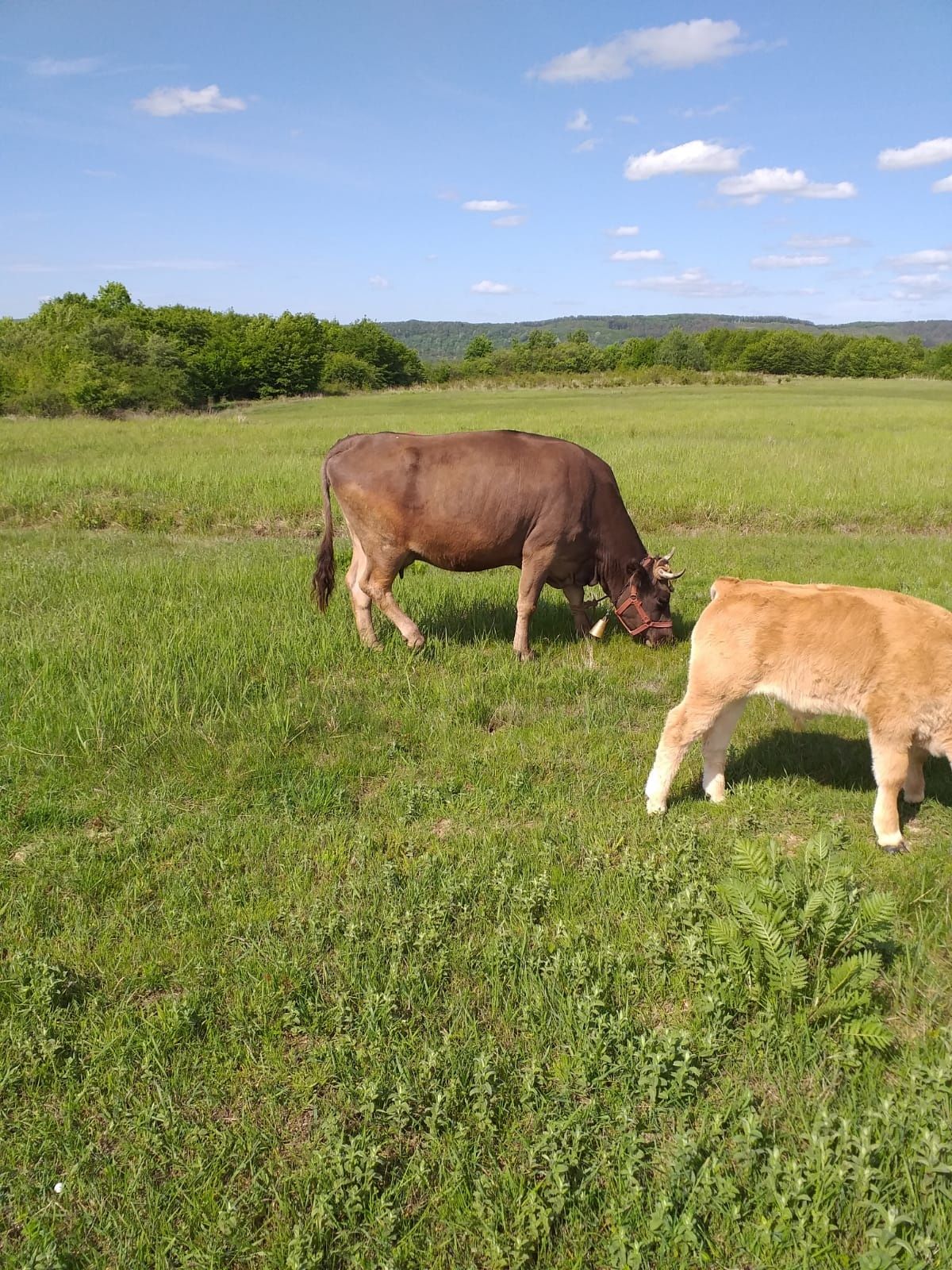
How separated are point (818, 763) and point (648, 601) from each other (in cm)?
289

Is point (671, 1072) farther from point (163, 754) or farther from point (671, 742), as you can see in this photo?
point (163, 754)

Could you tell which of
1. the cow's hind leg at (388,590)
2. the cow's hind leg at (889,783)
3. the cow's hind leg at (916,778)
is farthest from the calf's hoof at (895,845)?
the cow's hind leg at (388,590)

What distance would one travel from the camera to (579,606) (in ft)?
28.8

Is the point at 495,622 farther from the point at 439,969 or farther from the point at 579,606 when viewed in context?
the point at 439,969

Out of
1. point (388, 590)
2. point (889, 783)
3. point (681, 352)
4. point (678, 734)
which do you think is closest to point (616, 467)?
point (388, 590)

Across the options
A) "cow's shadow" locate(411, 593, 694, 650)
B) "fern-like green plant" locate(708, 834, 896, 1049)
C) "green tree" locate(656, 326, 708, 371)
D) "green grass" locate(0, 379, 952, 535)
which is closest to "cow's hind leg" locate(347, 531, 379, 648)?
"cow's shadow" locate(411, 593, 694, 650)

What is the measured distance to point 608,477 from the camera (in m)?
8.55

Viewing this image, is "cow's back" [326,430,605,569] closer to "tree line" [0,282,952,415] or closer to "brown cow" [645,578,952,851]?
"brown cow" [645,578,952,851]

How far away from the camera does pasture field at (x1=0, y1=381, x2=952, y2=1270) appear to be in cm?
277

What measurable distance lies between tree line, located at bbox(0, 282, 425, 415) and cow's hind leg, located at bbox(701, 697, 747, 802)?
53.2 metres

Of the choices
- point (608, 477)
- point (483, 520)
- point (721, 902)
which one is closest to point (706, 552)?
point (608, 477)

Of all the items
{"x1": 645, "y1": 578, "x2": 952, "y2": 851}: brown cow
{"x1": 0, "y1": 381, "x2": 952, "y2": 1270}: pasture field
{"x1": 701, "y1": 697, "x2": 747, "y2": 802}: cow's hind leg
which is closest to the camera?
{"x1": 0, "y1": 381, "x2": 952, "y2": 1270}: pasture field

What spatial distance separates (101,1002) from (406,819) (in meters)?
2.02

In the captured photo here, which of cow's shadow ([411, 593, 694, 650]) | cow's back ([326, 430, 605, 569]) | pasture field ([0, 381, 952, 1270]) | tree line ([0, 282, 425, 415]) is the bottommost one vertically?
pasture field ([0, 381, 952, 1270])
